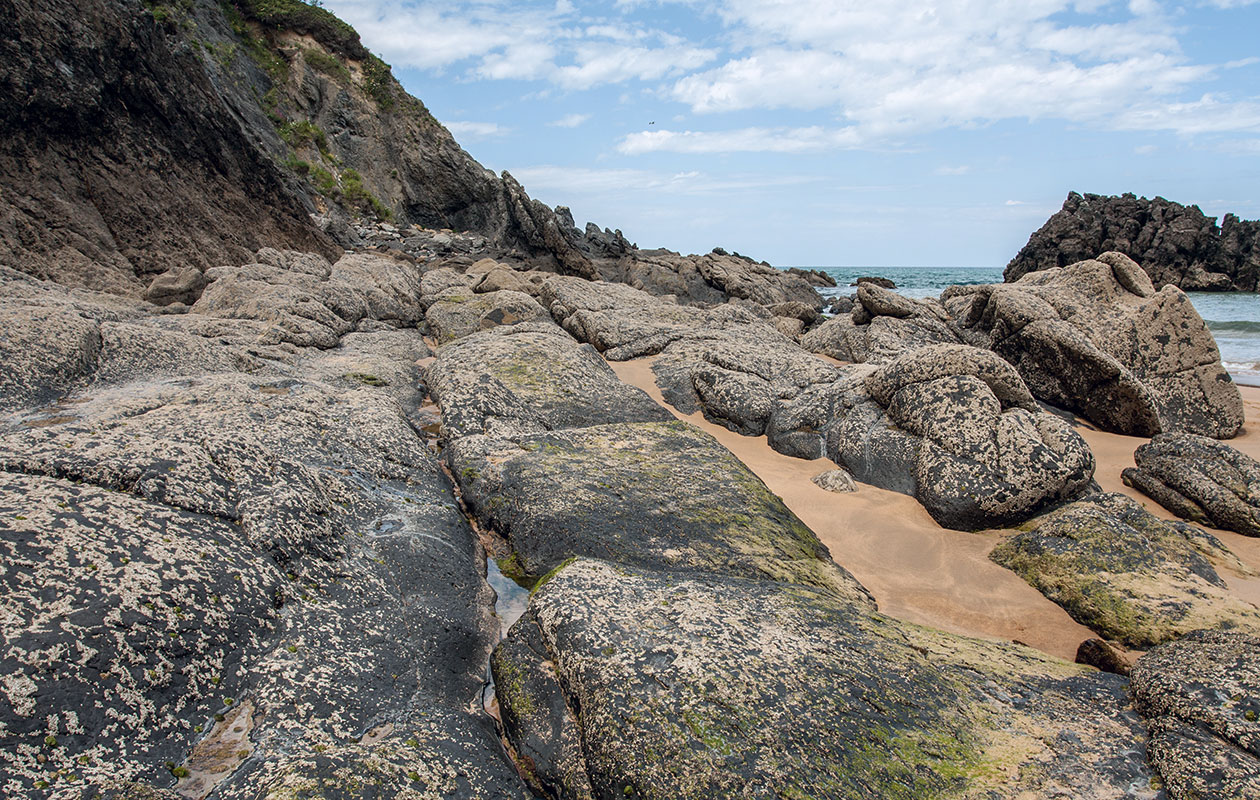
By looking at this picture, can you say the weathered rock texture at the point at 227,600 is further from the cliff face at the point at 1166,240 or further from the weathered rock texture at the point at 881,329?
the cliff face at the point at 1166,240

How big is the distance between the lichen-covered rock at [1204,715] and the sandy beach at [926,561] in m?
1.15

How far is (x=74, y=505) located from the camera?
8.76 ft

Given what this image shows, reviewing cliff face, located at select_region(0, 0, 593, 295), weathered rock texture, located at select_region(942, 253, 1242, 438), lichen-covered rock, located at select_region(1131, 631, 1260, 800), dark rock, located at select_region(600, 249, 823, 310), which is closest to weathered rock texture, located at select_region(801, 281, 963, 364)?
weathered rock texture, located at select_region(942, 253, 1242, 438)

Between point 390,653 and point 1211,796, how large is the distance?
3114mm

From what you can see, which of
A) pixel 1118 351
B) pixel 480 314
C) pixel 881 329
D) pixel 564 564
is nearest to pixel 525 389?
pixel 564 564

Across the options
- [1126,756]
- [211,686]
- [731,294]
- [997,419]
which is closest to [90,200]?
[211,686]

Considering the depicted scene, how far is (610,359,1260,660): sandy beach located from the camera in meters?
4.02

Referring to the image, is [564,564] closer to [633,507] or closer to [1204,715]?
[633,507]

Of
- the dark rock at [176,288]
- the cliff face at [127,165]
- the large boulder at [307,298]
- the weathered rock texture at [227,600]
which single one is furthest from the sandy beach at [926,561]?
the cliff face at [127,165]

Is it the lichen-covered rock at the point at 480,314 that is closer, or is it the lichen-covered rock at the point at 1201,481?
the lichen-covered rock at the point at 1201,481

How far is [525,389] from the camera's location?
20.1 feet

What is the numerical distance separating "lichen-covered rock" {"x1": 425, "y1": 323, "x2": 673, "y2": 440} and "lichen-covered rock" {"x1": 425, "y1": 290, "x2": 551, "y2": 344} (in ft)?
12.5

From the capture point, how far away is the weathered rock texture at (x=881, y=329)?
11.0 metres

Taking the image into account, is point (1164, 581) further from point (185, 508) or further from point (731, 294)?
point (731, 294)
